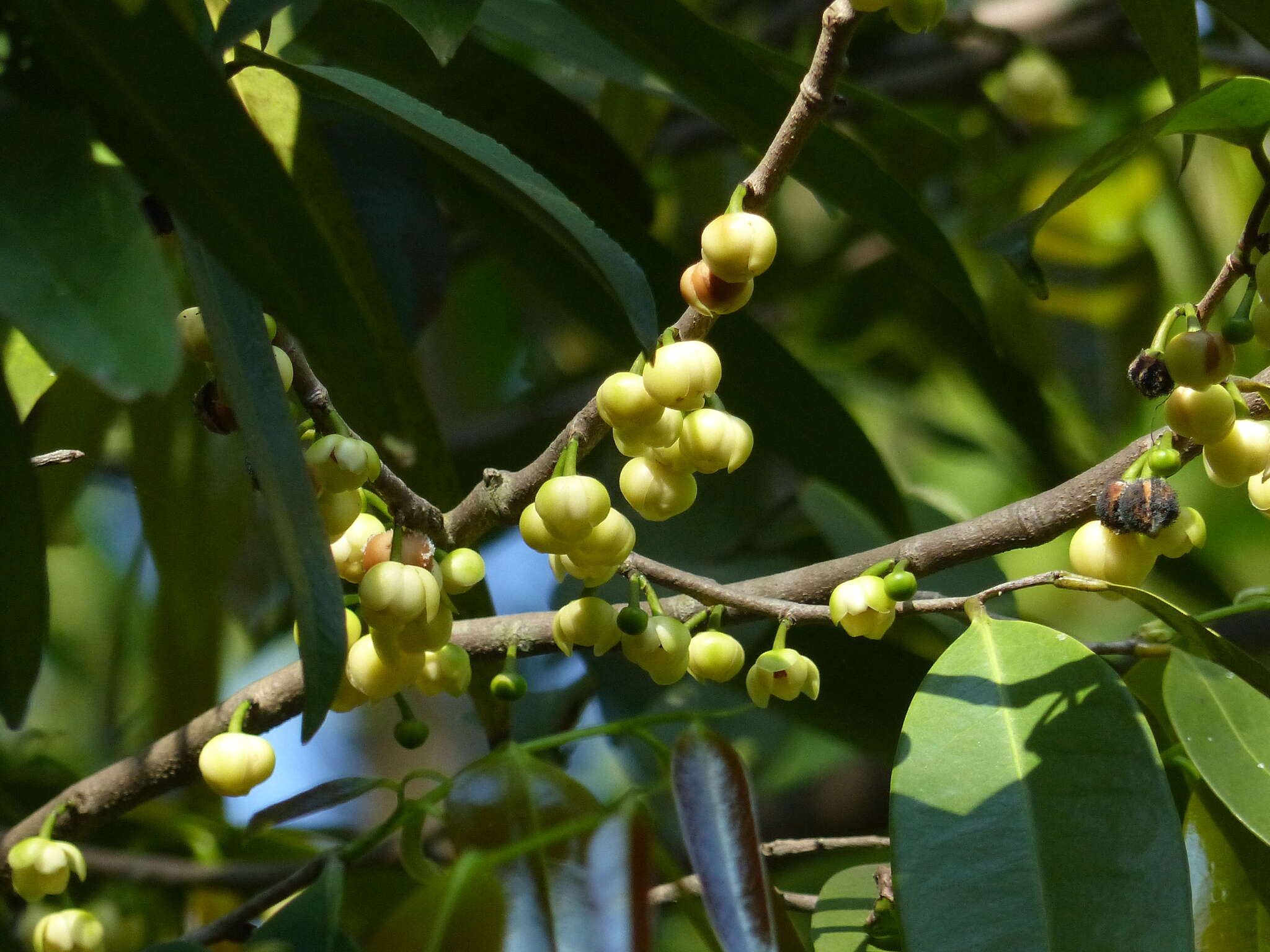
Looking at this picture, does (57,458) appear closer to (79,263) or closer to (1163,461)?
(79,263)

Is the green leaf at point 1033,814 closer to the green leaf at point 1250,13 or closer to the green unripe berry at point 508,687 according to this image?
Answer: the green unripe berry at point 508,687

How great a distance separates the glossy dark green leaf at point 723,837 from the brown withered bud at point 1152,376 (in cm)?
25

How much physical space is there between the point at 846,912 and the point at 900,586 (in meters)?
0.18

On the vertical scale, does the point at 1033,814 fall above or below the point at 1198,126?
below

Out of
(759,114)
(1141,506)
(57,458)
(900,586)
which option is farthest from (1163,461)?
(57,458)

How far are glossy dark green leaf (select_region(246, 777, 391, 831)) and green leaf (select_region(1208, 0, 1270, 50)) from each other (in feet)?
1.88

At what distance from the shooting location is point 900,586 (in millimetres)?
564

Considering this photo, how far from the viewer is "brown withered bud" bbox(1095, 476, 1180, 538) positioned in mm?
548

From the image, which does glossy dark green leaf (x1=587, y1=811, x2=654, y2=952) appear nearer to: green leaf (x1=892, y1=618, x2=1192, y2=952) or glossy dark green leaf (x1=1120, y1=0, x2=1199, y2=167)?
green leaf (x1=892, y1=618, x2=1192, y2=952)

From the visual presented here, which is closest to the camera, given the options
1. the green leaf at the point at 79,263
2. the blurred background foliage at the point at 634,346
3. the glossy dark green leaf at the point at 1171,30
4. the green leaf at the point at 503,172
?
the green leaf at the point at 79,263

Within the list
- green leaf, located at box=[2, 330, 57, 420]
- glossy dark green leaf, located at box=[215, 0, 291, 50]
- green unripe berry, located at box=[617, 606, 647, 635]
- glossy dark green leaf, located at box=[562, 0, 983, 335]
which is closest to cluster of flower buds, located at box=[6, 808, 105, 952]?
green leaf, located at box=[2, 330, 57, 420]

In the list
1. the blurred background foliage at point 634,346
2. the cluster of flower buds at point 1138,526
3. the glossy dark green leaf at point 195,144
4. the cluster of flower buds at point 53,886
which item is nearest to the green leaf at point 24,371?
the blurred background foliage at point 634,346

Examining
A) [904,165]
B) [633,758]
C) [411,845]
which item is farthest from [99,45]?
[904,165]

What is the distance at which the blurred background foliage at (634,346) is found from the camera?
92 centimetres
